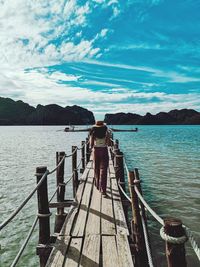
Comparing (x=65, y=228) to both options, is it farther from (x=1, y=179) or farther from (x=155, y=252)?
(x=1, y=179)

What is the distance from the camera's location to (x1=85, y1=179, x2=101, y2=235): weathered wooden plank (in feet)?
18.7

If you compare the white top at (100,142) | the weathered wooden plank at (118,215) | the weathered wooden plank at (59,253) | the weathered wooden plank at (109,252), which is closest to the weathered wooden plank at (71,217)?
the weathered wooden plank at (59,253)

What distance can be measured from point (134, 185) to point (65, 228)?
5.46 feet

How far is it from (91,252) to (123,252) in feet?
1.75

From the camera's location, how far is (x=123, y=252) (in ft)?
15.6

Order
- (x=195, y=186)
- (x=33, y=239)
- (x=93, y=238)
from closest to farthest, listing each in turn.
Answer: (x=93, y=238) → (x=33, y=239) → (x=195, y=186)

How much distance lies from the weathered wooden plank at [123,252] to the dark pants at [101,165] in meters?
2.99

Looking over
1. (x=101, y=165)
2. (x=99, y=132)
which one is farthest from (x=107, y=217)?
(x=99, y=132)

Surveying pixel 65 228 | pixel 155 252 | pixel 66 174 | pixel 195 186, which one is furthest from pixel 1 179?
pixel 65 228

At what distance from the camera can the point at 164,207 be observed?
1307 cm

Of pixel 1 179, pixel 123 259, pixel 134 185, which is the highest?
pixel 134 185

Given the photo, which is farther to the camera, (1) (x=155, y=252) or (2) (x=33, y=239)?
(2) (x=33, y=239)

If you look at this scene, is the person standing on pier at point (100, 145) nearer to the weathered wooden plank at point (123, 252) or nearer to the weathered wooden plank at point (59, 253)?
the weathered wooden plank at point (123, 252)

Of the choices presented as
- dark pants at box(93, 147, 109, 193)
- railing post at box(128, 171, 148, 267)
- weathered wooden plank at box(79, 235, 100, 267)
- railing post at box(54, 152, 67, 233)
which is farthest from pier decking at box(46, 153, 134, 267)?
railing post at box(54, 152, 67, 233)
